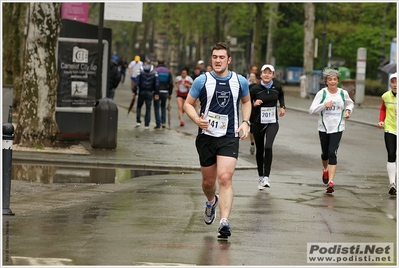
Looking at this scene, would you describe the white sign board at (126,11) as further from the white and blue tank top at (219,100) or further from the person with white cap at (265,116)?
the white and blue tank top at (219,100)

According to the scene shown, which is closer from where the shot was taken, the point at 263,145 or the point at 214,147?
the point at 214,147

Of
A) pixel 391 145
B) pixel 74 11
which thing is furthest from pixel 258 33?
pixel 391 145

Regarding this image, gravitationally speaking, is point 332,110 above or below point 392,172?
above

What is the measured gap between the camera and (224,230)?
362 inches

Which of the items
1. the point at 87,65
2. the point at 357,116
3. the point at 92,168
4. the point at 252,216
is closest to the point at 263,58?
the point at 357,116

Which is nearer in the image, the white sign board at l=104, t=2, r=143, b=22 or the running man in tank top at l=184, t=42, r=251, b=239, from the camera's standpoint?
the running man in tank top at l=184, t=42, r=251, b=239

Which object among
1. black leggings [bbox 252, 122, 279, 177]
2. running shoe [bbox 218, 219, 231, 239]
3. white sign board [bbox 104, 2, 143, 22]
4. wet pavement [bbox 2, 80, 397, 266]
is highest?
white sign board [bbox 104, 2, 143, 22]

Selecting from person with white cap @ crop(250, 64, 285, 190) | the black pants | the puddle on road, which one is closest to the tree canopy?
the puddle on road

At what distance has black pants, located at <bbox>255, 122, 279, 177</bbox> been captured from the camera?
14.3 meters

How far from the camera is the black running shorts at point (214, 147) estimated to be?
962 cm

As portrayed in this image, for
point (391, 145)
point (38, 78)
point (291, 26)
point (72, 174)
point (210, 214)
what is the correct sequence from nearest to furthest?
point (210, 214) → point (391, 145) → point (72, 174) → point (38, 78) → point (291, 26)

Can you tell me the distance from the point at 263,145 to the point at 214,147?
4955mm

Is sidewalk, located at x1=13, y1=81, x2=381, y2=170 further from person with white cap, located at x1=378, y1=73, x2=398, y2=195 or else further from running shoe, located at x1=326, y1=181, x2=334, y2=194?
person with white cap, located at x1=378, y1=73, x2=398, y2=195

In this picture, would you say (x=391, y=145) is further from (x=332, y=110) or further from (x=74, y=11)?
(x=74, y=11)
